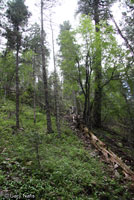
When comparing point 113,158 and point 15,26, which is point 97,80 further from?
point 15,26

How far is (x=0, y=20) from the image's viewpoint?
871cm

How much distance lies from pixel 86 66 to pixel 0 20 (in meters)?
6.63

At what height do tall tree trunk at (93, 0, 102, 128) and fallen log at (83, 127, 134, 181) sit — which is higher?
tall tree trunk at (93, 0, 102, 128)

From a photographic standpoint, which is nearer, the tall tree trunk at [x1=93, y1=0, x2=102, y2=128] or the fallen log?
the fallen log

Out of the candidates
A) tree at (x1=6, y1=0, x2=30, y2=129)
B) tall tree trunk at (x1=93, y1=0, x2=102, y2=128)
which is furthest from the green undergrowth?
tall tree trunk at (x1=93, y1=0, x2=102, y2=128)

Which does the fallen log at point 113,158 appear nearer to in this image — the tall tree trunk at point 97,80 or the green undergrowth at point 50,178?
the green undergrowth at point 50,178

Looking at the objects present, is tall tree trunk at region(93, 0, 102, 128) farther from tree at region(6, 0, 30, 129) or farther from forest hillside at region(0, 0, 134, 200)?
tree at region(6, 0, 30, 129)

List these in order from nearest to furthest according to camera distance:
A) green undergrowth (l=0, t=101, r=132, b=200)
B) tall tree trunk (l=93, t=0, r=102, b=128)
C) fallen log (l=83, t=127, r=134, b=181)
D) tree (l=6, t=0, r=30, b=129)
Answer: green undergrowth (l=0, t=101, r=132, b=200)
fallen log (l=83, t=127, r=134, b=181)
tree (l=6, t=0, r=30, b=129)
tall tree trunk (l=93, t=0, r=102, b=128)

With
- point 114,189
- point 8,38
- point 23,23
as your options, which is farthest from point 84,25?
point 114,189

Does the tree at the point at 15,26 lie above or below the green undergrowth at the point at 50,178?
above

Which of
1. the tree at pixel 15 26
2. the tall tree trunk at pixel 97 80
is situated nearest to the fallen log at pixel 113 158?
the tall tree trunk at pixel 97 80

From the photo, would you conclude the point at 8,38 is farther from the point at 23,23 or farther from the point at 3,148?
the point at 3,148

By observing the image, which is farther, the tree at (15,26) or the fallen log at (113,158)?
the tree at (15,26)

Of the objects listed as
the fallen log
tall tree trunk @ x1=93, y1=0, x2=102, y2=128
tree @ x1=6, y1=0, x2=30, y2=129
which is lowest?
the fallen log
